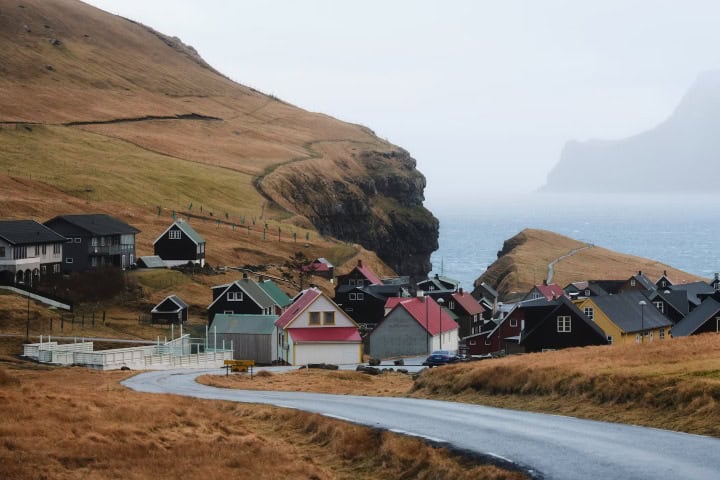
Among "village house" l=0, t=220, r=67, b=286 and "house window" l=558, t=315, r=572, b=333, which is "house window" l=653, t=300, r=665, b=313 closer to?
"house window" l=558, t=315, r=572, b=333

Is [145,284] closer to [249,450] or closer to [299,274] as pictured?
[299,274]

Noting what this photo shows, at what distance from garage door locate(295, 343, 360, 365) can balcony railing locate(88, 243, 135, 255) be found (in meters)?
39.5

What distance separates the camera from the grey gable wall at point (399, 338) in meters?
90.8

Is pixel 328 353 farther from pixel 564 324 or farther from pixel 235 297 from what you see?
pixel 564 324

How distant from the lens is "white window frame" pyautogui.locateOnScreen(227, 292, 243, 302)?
96562mm

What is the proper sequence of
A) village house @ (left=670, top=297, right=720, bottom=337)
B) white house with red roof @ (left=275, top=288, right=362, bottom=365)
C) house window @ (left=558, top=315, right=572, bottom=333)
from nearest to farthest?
house window @ (left=558, top=315, right=572, bottom=333) → village house @ (left=670, top=297, right=720, bottom=337) → white house with red roof @ (left=275, top=288, right=362, bottom=365)

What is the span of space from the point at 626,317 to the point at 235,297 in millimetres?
34706

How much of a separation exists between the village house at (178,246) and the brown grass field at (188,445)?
282 ft

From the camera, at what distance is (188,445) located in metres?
30.8

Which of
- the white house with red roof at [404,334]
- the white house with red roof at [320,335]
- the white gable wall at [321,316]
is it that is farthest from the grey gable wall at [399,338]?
the white gable wall at [321,316]

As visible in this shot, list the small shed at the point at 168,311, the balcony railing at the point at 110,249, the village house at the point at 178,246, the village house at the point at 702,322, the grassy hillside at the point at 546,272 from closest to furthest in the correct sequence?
the village house at the point at 702,322 → the small shed at the point at 168,311 → the balcony railing at the point at 110,249 → the village house at the point at 178,246 → the grassy hillside at the point at 546,272

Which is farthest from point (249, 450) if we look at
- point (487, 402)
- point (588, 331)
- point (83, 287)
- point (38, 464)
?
point (83, 287)

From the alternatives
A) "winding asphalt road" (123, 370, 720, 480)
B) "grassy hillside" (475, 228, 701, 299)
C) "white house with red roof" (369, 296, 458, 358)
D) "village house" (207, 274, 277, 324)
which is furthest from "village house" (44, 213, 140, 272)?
"winding asphalt road" (123, 370, 720, 480)

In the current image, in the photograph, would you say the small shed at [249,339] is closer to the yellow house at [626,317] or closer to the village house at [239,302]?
the village house at [239,302]
